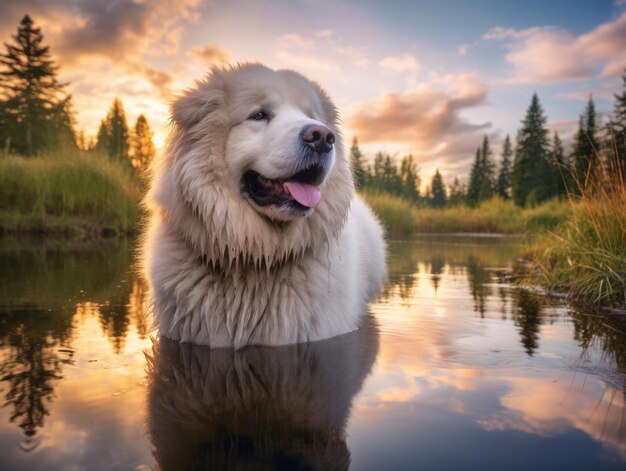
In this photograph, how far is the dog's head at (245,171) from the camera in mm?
2672

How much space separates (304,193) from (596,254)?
3.47 m

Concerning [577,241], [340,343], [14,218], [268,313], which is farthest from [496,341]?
[14,218]

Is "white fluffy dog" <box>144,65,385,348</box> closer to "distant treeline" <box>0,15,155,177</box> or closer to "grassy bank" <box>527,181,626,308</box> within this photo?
"grassy bank" <box>527,181,626,308</box>

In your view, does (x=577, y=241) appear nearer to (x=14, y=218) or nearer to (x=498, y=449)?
(x=498, y=449)

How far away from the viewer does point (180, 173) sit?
2697 mm

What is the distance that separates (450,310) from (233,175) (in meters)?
2.46

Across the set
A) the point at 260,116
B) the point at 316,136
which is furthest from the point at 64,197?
the point at 316,136

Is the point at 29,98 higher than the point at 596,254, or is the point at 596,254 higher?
the point at 29,98

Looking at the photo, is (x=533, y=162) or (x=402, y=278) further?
(x=533, y=162)

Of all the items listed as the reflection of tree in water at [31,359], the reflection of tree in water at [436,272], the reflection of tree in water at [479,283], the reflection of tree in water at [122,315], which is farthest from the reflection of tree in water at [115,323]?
the reflection of tree in water at [436,272]

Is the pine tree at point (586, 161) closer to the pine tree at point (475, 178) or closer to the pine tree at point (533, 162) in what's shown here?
the pine tree at point (533, 162)

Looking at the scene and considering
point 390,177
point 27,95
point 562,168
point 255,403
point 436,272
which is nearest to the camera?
point 255,403

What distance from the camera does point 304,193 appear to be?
2752 mm

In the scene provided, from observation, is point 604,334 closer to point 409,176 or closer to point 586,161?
point 586,161
